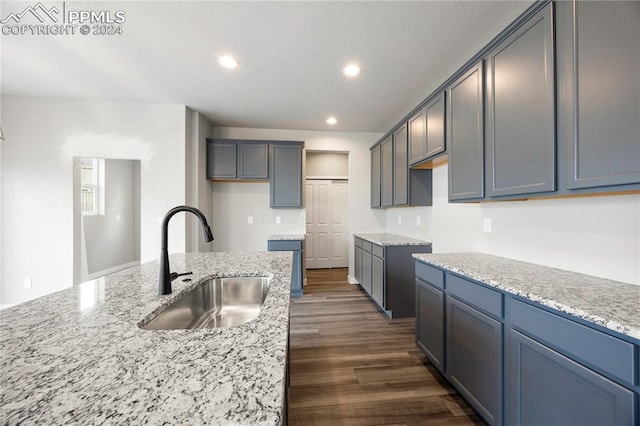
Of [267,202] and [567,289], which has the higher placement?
[267,202]

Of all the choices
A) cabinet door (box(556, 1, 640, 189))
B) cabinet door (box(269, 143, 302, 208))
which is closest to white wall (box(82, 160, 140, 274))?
cabinet door (box(269, 143, 302, 208))

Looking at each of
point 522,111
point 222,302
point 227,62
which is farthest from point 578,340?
point 227,62

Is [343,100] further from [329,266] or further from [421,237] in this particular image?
[329,266]

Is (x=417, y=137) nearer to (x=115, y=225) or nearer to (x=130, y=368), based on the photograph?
(x=130, y=368)

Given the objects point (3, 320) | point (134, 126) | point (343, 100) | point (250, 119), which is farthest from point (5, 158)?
point (343, 100)

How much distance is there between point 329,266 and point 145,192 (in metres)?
3.86

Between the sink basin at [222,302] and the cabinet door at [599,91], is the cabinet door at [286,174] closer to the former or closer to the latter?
the sink basin at [222,302]

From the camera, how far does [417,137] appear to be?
9.00 feet

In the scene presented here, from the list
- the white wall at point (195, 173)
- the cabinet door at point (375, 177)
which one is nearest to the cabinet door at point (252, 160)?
the white wall at point (195, 173)

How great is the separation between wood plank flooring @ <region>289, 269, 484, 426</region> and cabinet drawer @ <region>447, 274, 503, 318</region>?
773 mm

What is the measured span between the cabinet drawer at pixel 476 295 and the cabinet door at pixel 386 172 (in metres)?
1.89

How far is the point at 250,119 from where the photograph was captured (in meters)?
3.85

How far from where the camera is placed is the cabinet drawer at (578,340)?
2.81ft

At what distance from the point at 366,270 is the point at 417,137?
6.53 feet
